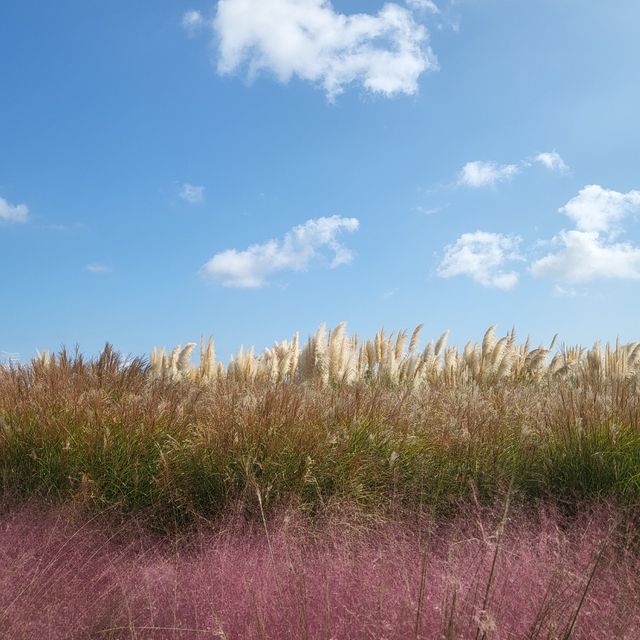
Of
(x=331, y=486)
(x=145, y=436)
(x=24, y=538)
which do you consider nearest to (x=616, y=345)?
(x=331, y=486)

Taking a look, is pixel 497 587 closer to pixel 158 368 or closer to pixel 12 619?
pixel 12 619

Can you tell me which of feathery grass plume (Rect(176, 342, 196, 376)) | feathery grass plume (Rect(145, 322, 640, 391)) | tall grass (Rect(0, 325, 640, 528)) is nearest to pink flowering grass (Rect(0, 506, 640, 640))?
tall grass (Rect(0, 325, 640, 528))

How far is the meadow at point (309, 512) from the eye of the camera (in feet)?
7.78

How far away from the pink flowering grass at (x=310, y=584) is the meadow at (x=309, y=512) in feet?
0.04

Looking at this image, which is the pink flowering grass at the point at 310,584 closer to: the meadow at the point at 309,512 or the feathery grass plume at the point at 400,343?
the meadow at the point at 309,512

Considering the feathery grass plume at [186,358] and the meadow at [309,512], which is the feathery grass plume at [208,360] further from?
the meadow at [309,512]

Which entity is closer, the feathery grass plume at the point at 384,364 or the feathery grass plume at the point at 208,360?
the feathery grass plume at the point at 384,364

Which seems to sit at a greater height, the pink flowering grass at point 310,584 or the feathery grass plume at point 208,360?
the feathery grass plume at point 208,360

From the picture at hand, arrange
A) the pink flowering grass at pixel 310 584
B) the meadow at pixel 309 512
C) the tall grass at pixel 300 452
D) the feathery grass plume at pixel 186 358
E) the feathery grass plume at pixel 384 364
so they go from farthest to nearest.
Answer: the feathery grass plume at pixel 186 358, the feathery grass plume at pixel 384 364, the tall grass at pixel 300 452, the meadow at pixel 309 512, the pink flowering grass at pixel 310 584

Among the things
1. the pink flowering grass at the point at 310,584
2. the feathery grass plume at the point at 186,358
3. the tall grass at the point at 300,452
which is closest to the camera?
the pink flowering grass at the point at 310,584

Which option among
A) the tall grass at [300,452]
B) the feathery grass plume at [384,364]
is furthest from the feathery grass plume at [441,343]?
the tall grass at [300,452]

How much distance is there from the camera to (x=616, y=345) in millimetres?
9477

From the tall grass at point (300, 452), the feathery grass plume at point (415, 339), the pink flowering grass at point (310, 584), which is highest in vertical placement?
the feathery grass plume at point (415, 339)

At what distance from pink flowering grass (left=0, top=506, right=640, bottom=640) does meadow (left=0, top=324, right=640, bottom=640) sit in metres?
0.01
